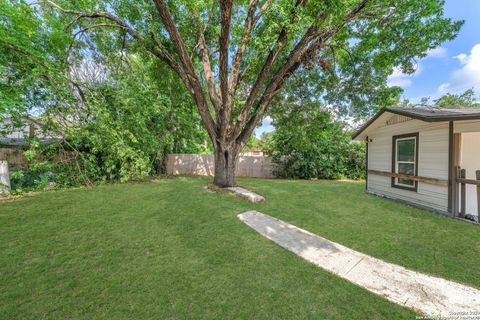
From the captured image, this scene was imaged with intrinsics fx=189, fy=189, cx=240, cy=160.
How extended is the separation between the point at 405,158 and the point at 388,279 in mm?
4828

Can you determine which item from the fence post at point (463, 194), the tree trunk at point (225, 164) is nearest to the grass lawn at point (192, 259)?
the fence post at point (463, 194)

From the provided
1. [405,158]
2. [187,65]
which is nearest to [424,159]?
[405,158]

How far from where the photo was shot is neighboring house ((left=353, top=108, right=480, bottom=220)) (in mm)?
4242

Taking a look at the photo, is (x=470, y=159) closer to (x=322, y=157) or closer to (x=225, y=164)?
(x=225, y=164)

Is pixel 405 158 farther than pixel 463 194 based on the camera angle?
Yes

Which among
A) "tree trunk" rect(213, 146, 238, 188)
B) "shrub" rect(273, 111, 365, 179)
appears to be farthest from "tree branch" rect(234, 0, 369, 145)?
"shrub" rect(273, 111, 365, 179)

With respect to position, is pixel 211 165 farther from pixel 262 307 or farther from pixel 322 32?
pixel 262 307

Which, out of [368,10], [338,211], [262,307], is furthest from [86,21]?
[338,211]

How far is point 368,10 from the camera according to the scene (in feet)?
17.4

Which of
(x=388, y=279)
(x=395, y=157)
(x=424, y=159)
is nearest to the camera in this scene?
(x=388, y=279)

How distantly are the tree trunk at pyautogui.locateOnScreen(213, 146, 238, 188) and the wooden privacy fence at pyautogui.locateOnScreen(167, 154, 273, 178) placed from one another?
5.63 m

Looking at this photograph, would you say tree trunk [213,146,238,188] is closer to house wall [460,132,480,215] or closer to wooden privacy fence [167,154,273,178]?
wooden privacy fence [167,154,273,178]

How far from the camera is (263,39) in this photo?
14.7ft

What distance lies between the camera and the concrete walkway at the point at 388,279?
1838mm
